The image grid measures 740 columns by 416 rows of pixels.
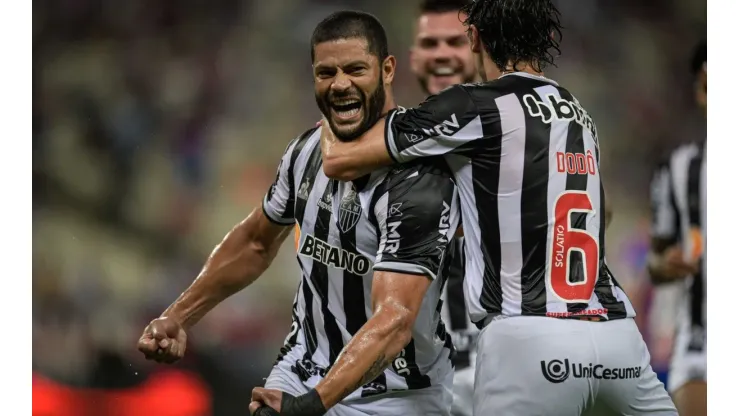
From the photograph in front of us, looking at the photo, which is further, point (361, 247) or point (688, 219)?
point (688, 219)

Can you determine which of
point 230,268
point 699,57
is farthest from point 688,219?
point 230,268

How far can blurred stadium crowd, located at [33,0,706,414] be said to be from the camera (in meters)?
4.50

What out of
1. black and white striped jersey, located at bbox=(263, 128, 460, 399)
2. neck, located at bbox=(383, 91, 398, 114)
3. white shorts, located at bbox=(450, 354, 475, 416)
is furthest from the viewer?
white shorts, located at bbox=(450, 354, 475, 416)

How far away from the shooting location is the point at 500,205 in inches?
99.7

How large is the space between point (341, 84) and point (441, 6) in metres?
1.61

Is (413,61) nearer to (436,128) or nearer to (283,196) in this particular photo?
(283,196)

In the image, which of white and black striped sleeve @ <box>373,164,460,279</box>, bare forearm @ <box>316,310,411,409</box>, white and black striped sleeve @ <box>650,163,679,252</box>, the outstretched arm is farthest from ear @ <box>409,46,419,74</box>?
bare forearm @ <box>316,310,411,409</box>

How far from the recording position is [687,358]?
4.35m

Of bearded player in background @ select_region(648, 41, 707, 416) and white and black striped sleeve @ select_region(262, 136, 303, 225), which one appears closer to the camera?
white and black striped sleeve @ select_region(262, 136, 303, 225)

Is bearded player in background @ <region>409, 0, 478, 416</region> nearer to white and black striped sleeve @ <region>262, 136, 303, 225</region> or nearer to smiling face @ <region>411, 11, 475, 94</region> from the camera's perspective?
smiling face @ <region>411, 11, 475, 94</region>

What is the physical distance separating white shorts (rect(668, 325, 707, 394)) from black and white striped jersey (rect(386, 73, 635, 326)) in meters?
1.89

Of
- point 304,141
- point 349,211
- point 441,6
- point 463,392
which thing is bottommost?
point 463,392
